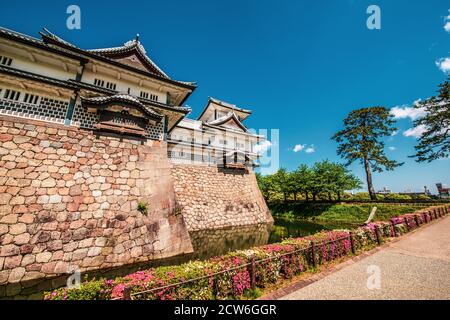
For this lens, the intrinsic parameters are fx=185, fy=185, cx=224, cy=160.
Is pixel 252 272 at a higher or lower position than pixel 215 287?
higher

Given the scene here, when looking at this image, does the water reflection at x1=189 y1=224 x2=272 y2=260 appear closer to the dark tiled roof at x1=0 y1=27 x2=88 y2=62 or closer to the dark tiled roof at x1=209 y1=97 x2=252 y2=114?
the dark tiled roof at x1=0 y1=27 x2=88 y2=62

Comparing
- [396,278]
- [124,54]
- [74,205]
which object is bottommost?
[396,278]

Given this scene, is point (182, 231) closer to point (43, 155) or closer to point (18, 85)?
point (43, 155)

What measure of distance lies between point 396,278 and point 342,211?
20675 millimetres

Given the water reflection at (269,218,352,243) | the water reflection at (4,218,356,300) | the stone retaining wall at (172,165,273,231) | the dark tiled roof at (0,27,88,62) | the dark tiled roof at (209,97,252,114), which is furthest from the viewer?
the dark tiled roof at (209,97,252,114)

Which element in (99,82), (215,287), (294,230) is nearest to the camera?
(215,287)

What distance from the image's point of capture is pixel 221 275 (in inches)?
195

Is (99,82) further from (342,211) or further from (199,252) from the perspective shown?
(342,211)

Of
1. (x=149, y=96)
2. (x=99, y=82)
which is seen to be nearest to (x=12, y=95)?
(x=99, y=82)

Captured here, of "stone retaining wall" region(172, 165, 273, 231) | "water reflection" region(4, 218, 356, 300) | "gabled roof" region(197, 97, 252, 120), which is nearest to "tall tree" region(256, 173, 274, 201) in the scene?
"gabled roof" region(197, 97, 252, 120)

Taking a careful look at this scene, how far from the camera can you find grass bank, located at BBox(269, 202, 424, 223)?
797 inches

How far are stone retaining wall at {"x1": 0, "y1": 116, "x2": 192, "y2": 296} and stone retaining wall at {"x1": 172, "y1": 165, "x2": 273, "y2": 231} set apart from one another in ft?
19.3

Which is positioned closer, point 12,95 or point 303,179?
point 12,95
